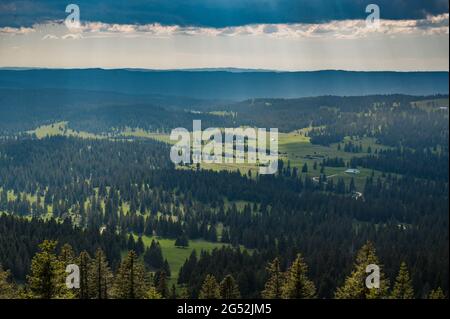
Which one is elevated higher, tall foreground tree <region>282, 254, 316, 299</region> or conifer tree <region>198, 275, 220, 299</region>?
tall foreground tree <region>282, 254, 316, 299</region>

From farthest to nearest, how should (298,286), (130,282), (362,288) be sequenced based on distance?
(130,282), (298,286), (362,288)

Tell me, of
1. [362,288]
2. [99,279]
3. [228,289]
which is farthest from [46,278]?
[362,288]

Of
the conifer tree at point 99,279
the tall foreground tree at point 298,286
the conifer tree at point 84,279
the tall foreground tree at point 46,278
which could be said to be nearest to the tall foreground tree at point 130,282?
the conifer tree at point 99,279

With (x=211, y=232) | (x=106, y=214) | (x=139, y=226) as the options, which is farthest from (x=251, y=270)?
(x=106, y=214)

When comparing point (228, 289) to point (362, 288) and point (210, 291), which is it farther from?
point (362, 288)

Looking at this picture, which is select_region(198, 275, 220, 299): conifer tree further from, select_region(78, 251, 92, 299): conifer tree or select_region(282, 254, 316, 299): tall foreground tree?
select_region(78, 251, 92, 299): conifer tree

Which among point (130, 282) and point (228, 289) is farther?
point (228, 289)

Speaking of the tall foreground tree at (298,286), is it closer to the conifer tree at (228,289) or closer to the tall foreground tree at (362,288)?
the tall foreground tree at (362,288)

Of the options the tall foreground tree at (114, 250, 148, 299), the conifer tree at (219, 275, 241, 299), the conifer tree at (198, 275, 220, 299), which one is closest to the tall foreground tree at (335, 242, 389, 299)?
the conifer tree at (198, 275, 220, 299)
